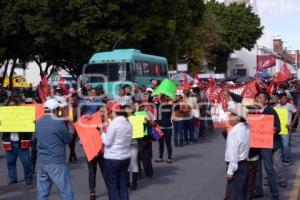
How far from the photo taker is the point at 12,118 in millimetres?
11891

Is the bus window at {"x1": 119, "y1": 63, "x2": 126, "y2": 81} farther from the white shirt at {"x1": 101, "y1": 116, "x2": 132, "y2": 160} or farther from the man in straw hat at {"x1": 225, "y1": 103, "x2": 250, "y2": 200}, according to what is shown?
the man in straw hat at {"x1": 225, "y1": 103, "x2": 250, "y2": 200}

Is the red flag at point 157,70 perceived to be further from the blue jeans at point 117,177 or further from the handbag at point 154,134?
the blue jeans at point 117,177

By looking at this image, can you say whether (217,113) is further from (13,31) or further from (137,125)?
(13,31)

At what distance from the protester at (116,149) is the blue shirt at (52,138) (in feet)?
1.95

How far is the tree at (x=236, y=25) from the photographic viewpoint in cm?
8506

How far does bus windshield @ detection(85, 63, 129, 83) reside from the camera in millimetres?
31297

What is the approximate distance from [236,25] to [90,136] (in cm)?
7768

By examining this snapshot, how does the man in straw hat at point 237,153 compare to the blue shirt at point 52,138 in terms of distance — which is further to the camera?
the blue shirt at point 52,138

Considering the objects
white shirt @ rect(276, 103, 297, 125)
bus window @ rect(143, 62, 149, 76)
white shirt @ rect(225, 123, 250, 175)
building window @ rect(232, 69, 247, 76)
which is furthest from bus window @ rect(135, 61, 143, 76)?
building window @ rect(232, 69, 247, 76)

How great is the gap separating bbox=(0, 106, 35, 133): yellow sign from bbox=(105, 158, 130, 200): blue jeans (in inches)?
136

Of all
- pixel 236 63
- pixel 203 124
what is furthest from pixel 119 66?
pixel 236 63

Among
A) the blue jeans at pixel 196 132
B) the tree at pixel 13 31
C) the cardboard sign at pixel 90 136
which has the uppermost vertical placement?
the tree at pixel 13 31

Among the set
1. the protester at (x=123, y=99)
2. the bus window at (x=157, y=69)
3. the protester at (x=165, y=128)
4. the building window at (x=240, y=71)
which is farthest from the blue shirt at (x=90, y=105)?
the building window at (x=240, y=71)

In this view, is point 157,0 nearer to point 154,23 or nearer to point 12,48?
point 154,23
